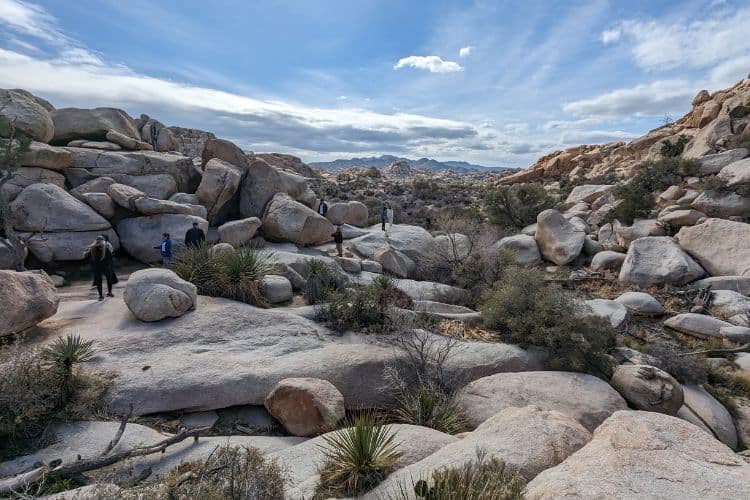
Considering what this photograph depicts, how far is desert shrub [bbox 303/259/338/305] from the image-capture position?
1124cm

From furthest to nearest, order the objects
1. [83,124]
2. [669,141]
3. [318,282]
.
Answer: [669,141]
[83,124]
[318,282]

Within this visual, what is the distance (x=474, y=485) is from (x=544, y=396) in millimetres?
4832

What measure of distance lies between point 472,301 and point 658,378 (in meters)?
5.87

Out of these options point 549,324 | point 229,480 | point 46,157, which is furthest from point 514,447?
point 46,157

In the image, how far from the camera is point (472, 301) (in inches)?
535

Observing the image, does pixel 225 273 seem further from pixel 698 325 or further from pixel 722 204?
pixel 722 204

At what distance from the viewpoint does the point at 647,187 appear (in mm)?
22094

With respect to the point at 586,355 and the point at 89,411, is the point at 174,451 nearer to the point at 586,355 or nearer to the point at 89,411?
the point at 89,411

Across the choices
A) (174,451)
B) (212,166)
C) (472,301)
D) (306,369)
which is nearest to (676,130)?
(472,301)

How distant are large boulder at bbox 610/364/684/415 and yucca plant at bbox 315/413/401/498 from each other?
6.04 m

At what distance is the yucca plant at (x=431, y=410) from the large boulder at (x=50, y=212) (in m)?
12.4

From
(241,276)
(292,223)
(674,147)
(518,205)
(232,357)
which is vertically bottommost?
(232,357)

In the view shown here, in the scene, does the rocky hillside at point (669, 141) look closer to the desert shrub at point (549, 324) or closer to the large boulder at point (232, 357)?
the desert shrub at point (549, 324)

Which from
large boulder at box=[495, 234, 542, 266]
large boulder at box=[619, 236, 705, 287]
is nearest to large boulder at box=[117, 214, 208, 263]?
large boulder at box=[495, 234, 542, 266]
